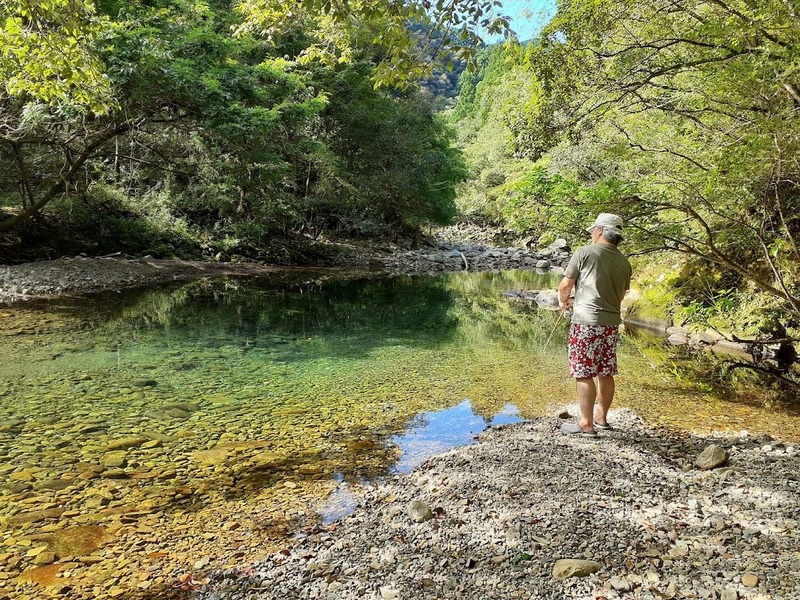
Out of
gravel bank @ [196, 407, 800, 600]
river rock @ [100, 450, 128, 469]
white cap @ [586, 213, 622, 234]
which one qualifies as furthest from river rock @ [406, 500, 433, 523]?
white cap @ [586, 213, 622, 234]

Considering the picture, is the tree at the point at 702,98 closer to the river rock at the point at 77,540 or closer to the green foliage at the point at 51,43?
the river rock at the point at 77,540

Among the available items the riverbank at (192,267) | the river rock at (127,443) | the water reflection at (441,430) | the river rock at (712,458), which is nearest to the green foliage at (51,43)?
the river rock at (127,443)

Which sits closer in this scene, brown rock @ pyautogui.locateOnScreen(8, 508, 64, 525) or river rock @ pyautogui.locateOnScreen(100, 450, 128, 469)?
brown rock @ pyautogui.locateOnScreen(8, 508, 64, 525)

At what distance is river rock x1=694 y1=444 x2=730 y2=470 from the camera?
4.06m

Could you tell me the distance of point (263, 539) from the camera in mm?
3570

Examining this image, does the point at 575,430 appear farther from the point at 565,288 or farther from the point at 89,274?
the point at 89,274

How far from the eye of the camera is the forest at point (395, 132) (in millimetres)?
5285

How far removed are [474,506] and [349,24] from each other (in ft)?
13.3

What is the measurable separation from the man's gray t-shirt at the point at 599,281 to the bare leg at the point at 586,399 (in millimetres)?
546

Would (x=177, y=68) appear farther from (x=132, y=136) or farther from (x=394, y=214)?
(x=394, y=214)

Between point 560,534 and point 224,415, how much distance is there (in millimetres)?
4205

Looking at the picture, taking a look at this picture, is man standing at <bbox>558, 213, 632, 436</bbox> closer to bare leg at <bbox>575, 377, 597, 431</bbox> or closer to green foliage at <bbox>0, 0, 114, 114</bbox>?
bare leg at <bbox>575, 377, 597, 431</bbox>

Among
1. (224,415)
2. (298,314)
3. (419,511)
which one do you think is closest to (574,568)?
(419,511)

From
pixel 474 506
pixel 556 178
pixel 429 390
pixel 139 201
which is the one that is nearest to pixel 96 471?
pixel 474 506
